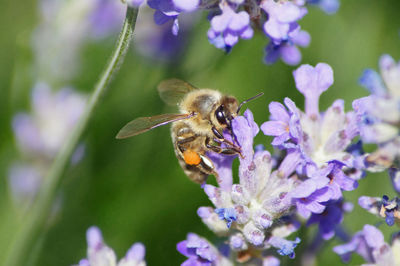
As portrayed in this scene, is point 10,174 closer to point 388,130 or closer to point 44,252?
point 44,252

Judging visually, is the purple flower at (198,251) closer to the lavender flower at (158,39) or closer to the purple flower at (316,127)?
the purple flower at (316,127)

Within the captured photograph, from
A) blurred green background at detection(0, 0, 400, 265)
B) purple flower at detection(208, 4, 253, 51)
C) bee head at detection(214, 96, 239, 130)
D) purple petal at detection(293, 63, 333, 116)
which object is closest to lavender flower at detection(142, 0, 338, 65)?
purple flower at detection(208, 4, 253, 51)

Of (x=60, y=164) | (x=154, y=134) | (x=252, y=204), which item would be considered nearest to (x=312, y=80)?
(x=252, y=204)

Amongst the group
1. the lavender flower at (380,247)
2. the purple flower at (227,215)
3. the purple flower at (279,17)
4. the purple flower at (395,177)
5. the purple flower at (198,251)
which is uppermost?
the purple flower at (279,17)

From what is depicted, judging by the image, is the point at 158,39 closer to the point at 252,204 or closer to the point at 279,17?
the point at 279,17

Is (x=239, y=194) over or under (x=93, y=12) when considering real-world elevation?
under

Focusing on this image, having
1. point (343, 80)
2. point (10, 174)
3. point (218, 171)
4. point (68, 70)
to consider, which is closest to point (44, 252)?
point (10, 174)

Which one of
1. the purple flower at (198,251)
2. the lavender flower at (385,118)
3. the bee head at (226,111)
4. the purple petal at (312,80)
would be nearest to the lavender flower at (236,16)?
the purple petal at (312,80)

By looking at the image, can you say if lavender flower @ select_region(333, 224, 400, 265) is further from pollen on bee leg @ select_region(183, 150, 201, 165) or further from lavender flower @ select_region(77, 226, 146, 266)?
lavender flower @ select_region(77, 226, 146, 266)
